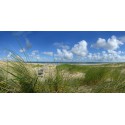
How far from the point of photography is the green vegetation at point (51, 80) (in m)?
4.31

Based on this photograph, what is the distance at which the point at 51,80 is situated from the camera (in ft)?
14.4

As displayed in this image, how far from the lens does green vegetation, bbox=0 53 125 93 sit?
4.31 metres

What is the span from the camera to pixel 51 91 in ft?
14.1
